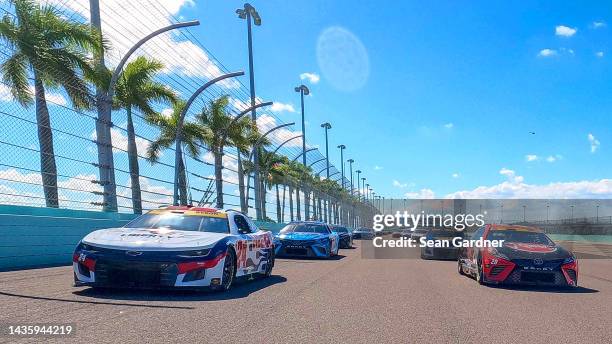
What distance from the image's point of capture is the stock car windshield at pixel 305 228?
19.1 meters

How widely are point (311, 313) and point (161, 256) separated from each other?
206 centimetres

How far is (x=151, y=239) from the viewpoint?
306 inches

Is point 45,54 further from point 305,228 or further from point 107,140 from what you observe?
point 305,228

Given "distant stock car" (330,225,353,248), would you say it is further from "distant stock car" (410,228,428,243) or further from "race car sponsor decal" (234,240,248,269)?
"race car sponsor decal" (234,240,248,269)

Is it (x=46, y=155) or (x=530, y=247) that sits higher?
(x=46, y=155)

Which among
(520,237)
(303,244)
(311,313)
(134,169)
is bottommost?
(303,244)

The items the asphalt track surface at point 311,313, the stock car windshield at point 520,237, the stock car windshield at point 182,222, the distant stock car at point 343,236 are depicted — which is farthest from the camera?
the distant stock car at point 343,236

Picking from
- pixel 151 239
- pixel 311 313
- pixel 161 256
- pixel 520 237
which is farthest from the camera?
pixel 520 237

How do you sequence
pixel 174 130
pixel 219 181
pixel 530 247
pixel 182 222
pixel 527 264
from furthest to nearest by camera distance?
pixel 174 130 < pixel 219 181 < pixel 530 247 < pixel 527 264 < pixel 182 222

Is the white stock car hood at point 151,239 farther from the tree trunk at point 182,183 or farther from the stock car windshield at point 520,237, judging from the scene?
the tree trunk at point 182,183

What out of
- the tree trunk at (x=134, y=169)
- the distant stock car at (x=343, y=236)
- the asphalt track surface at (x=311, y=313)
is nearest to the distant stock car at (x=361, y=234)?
the distant stock car at (x=343, y=236)

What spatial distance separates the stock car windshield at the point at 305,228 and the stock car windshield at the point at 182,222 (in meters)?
9.75

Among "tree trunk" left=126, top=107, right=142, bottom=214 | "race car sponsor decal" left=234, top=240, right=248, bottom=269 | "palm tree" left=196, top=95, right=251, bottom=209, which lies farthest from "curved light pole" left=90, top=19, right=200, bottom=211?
"palm tree" left=196, top=95, right=251, bottom=209

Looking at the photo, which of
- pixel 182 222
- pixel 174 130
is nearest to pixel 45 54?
pixel 182 222
